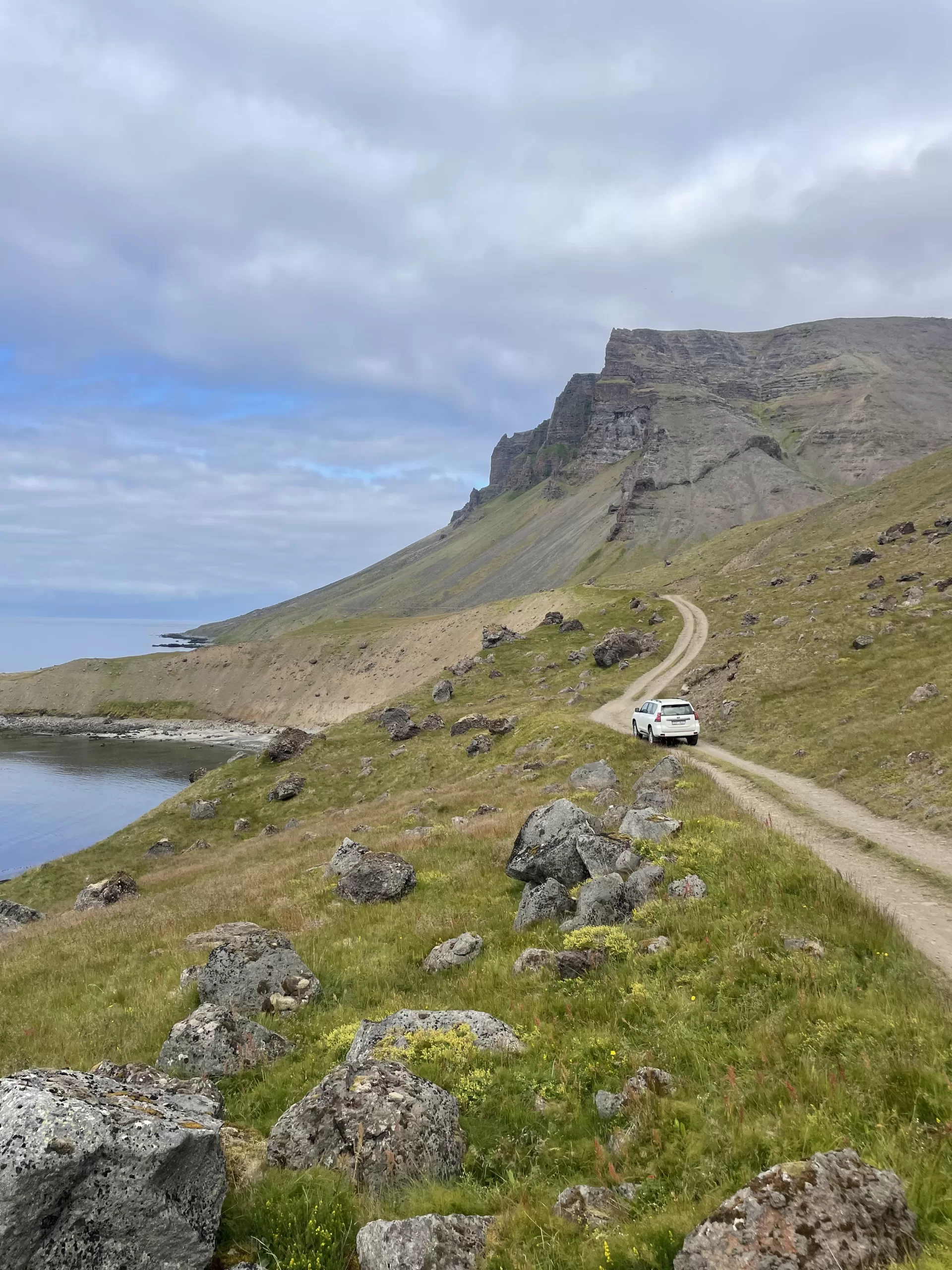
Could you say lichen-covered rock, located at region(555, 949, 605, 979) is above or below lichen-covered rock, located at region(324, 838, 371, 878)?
above

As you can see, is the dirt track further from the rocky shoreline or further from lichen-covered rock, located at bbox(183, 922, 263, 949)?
the rocky shoreline

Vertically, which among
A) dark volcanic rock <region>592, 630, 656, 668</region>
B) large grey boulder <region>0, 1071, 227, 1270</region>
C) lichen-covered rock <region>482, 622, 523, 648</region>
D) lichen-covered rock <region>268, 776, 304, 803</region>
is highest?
lichen-covered rock <region>482, 622, 523, 648</region>

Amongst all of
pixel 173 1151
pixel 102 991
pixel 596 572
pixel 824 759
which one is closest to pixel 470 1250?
pixel 173 1151

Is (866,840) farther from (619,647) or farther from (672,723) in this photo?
(619,647)

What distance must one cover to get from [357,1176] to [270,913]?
1278cm

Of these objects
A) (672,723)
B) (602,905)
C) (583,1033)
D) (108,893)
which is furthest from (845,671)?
A: (108,893)

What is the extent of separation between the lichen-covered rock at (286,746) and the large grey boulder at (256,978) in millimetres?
47900

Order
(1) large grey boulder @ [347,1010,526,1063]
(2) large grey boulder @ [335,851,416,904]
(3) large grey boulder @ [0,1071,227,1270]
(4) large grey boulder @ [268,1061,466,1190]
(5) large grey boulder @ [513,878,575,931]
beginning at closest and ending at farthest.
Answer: (3) large grey boulder @ [0,1071,227,1270] < (4) large grey boulder @ [268,1061,466,1190] < (1) large grey boulder @ [347,1010,526,1063] < (5) large grey boulder @ [513,878,575,931] < (2) large grey boulder @ [335,851,416,904]

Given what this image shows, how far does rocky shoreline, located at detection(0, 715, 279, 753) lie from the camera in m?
118

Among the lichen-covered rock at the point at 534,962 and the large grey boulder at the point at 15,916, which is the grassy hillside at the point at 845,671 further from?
the large grey boulder at the point at 15,916

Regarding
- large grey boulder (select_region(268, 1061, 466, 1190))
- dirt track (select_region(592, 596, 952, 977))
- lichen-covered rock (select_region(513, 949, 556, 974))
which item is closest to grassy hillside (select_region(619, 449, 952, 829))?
dirt track (select_region(592, 596, 952, 977))

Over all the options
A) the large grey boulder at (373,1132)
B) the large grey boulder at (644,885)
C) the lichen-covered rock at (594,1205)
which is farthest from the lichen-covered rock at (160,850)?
the lichen-covered rock at (594,1205)

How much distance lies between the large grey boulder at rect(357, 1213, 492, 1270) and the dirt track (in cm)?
814

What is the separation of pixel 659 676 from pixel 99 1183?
53.8m
